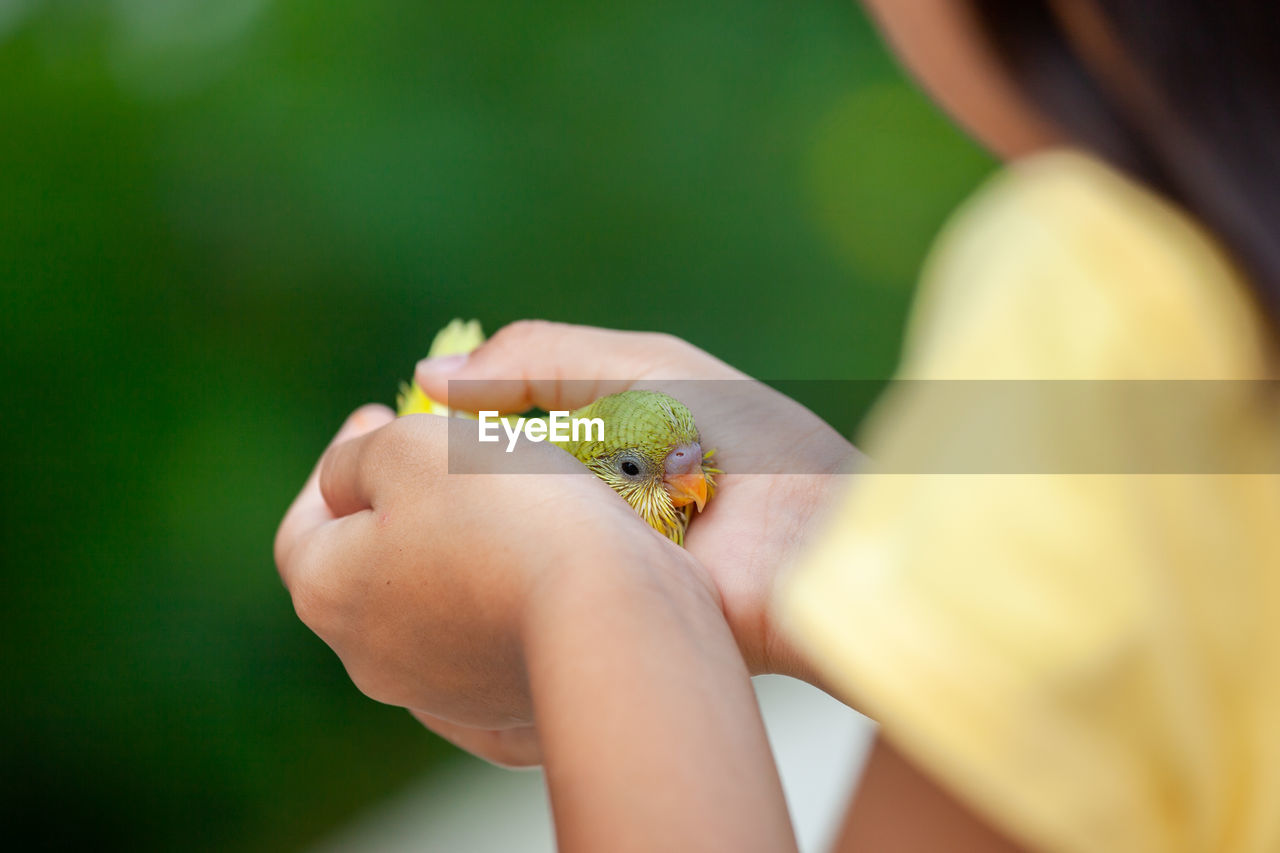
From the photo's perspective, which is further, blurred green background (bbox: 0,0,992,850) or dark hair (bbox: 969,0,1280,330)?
blurred green background (bbox: 0,0,992,850)

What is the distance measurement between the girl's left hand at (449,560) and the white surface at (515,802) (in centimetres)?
135

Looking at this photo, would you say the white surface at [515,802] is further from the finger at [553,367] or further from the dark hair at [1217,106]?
the dark hair at [1217,106]

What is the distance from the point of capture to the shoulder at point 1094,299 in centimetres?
52

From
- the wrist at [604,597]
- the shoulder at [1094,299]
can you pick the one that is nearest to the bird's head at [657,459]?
the wrist at [604,597]

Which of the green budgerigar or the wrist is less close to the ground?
the wrist

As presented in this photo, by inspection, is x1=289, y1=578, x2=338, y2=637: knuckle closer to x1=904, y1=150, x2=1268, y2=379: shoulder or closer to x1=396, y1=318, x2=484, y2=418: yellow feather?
x1=396, y1=318, x2=484, y2=418: yellow feather

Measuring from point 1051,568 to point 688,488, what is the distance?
0.80 metres

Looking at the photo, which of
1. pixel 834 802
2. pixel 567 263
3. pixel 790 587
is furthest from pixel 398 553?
pixel 567 263

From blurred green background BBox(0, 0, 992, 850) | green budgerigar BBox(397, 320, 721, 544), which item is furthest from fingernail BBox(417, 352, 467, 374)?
blurred green background BBox(0, 0, 992, 850)

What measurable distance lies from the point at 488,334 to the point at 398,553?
160 centimetres

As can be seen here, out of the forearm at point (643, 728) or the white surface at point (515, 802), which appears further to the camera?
the white surface at point (515, 802)

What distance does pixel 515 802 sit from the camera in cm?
231

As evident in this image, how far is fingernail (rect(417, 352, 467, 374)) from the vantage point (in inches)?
56.3

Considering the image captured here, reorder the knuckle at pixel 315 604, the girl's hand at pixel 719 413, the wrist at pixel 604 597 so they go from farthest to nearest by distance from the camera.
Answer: the girl's hand at pixel 719 413 < the knuckle at pixel 315 604 < the wrist at pixel 604 597
